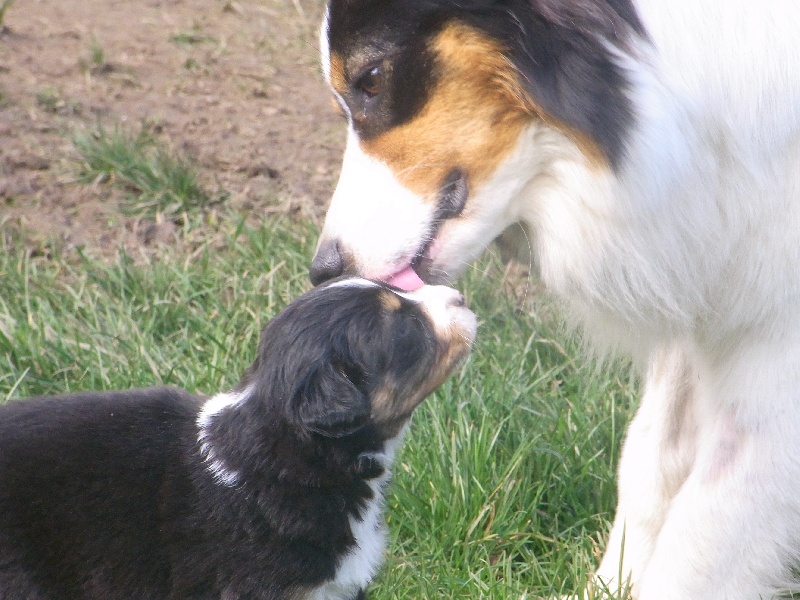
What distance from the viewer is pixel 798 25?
252 centimetres

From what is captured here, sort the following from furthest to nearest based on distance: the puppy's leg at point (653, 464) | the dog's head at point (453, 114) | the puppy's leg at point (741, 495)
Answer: the puppy's leg at point (653, 464) < the puppy's leg at point (741, 495) < the dog's head at point (453, 114)

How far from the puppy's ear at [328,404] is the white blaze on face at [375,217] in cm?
31

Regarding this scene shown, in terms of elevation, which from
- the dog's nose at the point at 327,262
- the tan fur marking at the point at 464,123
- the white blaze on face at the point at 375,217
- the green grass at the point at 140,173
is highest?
the tan fur marking at the point at 464,123

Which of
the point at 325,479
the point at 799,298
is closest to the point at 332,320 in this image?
the point at 325,479

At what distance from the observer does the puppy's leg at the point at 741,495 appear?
266cm

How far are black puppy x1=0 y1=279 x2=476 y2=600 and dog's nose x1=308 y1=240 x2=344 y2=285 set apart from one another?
0.06m

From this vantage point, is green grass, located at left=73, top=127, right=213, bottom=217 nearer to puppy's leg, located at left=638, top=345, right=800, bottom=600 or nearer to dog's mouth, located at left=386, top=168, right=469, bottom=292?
dog's mouth, located at left=386, top=168, right=469, bottom=292

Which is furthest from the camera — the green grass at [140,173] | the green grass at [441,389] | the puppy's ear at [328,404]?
the green grass at [140,173]

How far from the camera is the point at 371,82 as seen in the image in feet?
8.66

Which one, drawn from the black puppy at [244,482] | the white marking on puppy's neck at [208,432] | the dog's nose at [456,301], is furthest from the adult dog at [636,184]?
the white marking on puppy's neck at [208,432]

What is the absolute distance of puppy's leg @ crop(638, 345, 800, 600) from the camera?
8.73 feet

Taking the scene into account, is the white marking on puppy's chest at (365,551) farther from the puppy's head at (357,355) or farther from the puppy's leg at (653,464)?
the puppy's leg at (653,464)

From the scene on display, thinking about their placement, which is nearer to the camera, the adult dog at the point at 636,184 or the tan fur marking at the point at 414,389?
the adult dog at the point at 636,184

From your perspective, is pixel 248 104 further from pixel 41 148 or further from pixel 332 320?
pixel 332 320
